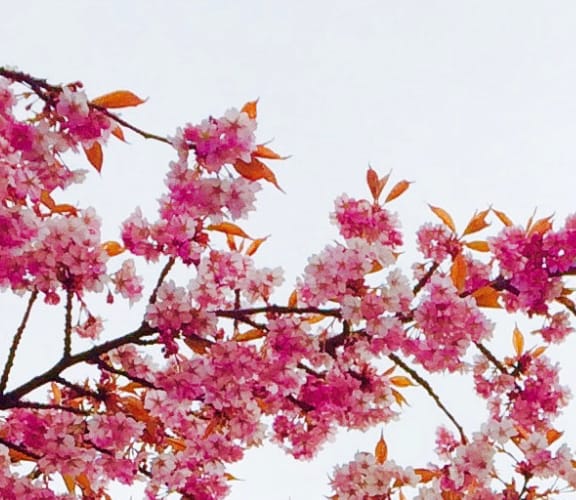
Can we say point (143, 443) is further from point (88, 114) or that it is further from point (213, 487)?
point (88, 114)

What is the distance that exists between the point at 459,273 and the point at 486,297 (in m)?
0.13

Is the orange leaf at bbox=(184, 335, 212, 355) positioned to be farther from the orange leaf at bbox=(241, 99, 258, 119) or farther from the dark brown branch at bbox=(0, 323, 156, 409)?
the orange leaf at bbox=(241, 99, 258, 119)

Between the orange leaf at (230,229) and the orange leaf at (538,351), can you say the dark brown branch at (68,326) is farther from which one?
the orange leaf at (538,351)

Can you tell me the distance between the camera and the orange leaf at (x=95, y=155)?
102 inches

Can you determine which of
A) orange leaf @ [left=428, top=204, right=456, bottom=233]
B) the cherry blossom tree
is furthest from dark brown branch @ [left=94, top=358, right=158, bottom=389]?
orange leaf @ [left=428, top=204, right=456, bottom=233]

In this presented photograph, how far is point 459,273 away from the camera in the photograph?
3006 millimetres

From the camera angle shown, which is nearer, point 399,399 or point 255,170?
point 255,170

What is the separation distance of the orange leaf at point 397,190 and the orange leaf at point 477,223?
280mm

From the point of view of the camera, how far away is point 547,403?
3322mm

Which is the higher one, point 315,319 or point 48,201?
point 48,201

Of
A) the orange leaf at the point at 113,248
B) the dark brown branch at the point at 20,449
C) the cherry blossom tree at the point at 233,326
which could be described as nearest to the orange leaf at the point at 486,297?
the cherry blossom tree at the point at 233,326

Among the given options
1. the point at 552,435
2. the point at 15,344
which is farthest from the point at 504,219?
the point at 15,344

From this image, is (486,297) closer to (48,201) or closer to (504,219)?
(504,219)

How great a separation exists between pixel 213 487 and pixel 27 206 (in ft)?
4.08
